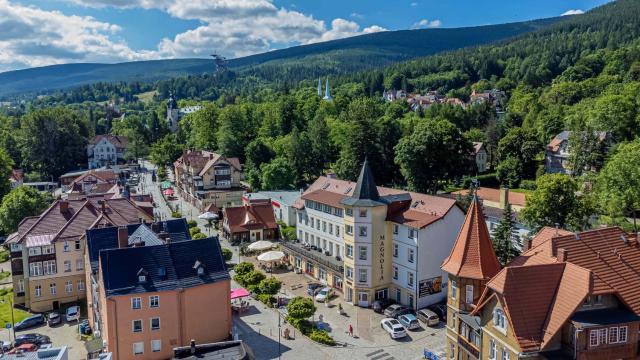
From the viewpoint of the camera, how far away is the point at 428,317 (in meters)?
41.7

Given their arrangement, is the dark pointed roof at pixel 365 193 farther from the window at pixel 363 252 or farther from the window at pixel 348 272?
the window at pixel 348 272

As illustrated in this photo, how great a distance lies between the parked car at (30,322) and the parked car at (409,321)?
3198 centimetres

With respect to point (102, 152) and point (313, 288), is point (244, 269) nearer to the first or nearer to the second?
point (313, 288)

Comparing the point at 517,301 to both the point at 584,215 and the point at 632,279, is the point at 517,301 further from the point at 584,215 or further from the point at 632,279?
the point at 584,215

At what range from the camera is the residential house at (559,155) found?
3255 inches

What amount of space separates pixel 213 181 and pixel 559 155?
5959 centimetres

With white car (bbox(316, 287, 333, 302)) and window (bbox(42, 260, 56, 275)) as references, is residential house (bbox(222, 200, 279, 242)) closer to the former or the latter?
white car (bbox(316, 287, 333, 302))

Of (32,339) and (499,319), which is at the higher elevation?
(499,319)

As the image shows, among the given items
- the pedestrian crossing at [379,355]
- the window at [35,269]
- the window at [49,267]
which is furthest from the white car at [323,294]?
the window at [35,269]

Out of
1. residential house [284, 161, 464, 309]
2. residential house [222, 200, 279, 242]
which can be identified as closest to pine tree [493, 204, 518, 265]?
residential house [284, 161, 464, 309]

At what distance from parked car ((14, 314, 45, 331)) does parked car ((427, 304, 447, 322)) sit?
3478 cm

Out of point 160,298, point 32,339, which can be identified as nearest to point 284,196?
point 32,339

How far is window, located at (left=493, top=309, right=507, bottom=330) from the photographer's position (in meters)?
26.6

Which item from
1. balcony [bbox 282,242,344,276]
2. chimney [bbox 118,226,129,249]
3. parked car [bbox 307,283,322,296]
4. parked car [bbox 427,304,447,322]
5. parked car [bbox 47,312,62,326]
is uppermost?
chimney [bbox 118,226,129,249]
